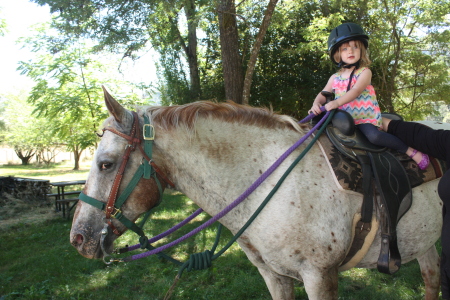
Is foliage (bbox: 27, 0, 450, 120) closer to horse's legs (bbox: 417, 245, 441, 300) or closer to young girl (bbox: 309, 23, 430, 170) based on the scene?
young girl (bbox: 309, 23, 430, 170)

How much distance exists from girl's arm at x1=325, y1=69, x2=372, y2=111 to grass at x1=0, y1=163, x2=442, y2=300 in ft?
8.48

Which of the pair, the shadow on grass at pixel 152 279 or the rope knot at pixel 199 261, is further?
the shadow on grass at pixel 152 279

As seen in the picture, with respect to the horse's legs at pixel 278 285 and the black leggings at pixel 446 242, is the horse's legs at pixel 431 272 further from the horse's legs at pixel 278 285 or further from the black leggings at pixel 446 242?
the horse's legs at pixel 278 285

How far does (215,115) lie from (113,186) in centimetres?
83

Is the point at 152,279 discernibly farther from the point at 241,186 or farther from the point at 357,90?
the point at 357,90

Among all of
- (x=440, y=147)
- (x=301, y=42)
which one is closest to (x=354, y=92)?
(x=440, y=147)

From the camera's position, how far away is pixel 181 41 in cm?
1168

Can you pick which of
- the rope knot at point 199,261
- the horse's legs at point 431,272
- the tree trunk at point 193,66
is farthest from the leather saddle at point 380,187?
the tree trunk at point 193,66

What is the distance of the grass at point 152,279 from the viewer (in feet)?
12.7

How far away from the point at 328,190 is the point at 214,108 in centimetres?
96

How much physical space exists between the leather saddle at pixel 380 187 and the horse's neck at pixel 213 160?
0.49 meters

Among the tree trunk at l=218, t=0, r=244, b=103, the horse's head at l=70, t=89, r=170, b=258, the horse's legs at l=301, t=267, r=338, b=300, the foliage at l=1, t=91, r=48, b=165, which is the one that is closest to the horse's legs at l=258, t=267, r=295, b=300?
the horse's legs at l=301, t=267, r=338, b=300

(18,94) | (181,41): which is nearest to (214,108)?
(181,41)

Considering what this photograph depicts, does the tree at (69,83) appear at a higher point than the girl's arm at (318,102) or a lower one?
higher
